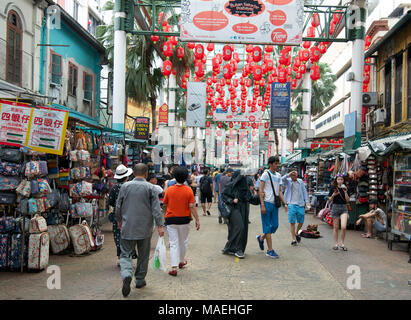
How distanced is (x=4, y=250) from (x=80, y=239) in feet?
5.27

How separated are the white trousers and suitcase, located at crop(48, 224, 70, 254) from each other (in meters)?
2.53

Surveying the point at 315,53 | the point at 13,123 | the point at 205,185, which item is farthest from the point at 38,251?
the point at 315,53

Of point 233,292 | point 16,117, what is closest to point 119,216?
point 233,292

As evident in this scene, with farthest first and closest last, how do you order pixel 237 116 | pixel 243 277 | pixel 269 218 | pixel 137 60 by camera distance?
pixel 237 116, pixel 137 60, pixel 269 218, pixel 243 277

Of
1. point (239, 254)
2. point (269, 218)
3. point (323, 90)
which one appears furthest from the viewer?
point (323, 90)

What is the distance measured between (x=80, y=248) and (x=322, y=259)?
491 cm

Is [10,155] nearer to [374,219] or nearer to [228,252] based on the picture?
[228,252]

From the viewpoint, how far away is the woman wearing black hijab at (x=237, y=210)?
8336 millimetres

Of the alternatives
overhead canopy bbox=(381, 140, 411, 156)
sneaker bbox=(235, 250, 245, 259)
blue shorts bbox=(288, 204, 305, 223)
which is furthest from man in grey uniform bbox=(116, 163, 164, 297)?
overhead canopy bbox=(381, 140, 411, 156)

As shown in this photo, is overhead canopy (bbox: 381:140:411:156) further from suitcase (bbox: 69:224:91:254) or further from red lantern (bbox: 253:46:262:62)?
red lantern (bbox: 253:46:262:62)

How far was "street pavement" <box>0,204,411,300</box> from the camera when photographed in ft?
18.4

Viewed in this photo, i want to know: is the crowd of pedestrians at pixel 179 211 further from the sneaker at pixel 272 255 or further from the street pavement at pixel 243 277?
the street pavement at pixel 243 277

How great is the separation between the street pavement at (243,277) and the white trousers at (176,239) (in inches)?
11.7

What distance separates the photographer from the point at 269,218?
8344 mm
